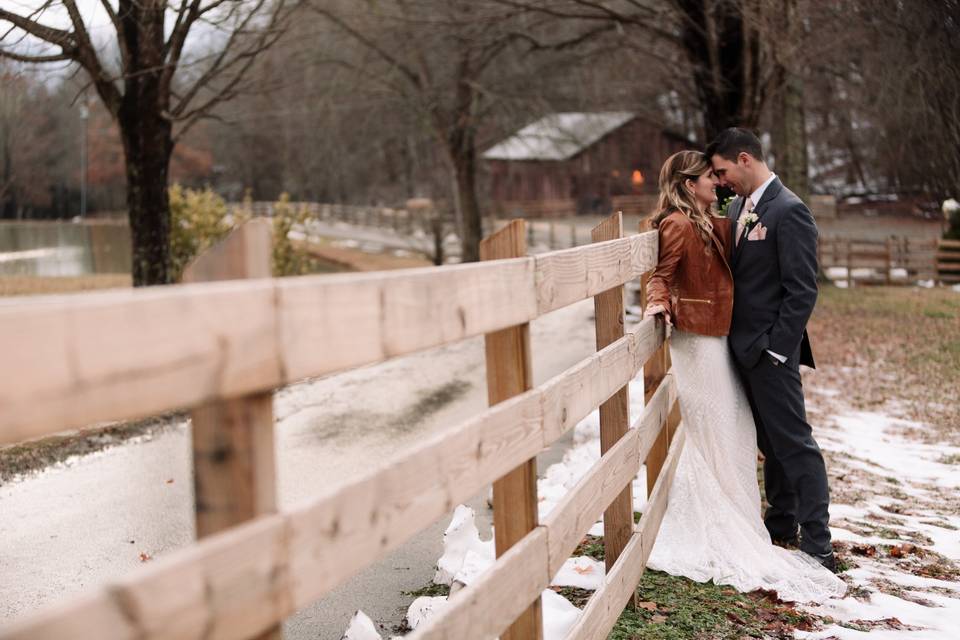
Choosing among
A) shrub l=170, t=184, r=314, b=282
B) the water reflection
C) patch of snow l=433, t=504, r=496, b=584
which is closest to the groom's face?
patch of snow l=433, t=504, r=496, b=584

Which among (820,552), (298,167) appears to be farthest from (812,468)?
(298,167)

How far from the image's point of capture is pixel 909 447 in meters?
8.34

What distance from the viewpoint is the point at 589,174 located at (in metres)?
65.3

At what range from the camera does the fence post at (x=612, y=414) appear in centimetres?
420

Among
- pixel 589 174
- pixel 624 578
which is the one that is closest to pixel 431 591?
Answer: pixel 624 578

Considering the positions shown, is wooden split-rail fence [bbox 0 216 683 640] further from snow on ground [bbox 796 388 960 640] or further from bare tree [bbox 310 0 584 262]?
bare tree [bbox 310 0 584 262]

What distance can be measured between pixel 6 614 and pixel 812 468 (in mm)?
4036

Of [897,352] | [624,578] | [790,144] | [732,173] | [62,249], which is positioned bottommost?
[897,352]

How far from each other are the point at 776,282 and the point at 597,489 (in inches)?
83.7

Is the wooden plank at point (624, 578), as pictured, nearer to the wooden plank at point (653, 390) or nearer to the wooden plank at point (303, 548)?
the wooden plank at point (653, 390)

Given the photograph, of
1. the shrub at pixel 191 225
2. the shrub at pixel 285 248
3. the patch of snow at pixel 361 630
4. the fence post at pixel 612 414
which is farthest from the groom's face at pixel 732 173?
the shrub at pixel 191 225

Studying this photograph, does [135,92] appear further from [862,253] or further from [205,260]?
[862,253]

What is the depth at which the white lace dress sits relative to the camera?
4906mm

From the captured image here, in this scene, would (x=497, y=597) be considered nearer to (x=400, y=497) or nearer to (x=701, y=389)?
(x=400, y=497)
